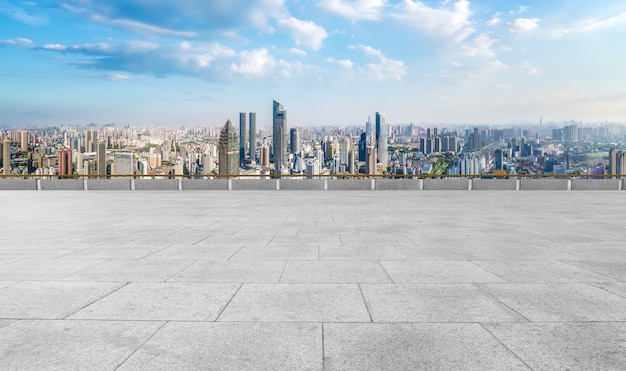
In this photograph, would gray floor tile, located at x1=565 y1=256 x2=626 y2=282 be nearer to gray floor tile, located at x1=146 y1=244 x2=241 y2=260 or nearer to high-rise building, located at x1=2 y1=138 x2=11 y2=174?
gray floor tile, located at x1=146 y1=244 x2=241 y2=260

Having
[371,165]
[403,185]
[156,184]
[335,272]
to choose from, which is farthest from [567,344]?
[371,165]

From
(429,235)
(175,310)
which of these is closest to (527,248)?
(429,235)

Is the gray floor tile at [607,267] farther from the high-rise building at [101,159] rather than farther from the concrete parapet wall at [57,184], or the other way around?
the high-rise building at [101,159]

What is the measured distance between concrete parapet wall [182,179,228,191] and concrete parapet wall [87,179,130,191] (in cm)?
458

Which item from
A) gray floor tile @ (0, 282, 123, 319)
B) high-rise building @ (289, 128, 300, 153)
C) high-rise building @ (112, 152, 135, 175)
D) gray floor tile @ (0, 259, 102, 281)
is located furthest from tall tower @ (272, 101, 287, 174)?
gray floor tile @ (0, 282, 123, 319)

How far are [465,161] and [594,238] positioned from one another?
1025 inches

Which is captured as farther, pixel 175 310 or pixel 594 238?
pixel 594 238

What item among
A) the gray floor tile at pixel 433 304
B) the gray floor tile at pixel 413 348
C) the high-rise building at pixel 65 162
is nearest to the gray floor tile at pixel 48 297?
the gray floor tile at pixel 413 348

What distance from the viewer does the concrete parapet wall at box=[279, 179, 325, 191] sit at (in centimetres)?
3316

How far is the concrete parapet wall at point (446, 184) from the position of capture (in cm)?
3322

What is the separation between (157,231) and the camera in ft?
41.5

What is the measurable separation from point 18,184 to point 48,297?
112 feet

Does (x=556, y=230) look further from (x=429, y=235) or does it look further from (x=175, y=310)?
(x=175, y=310)

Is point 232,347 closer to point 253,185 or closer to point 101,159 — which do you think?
point 253,185
